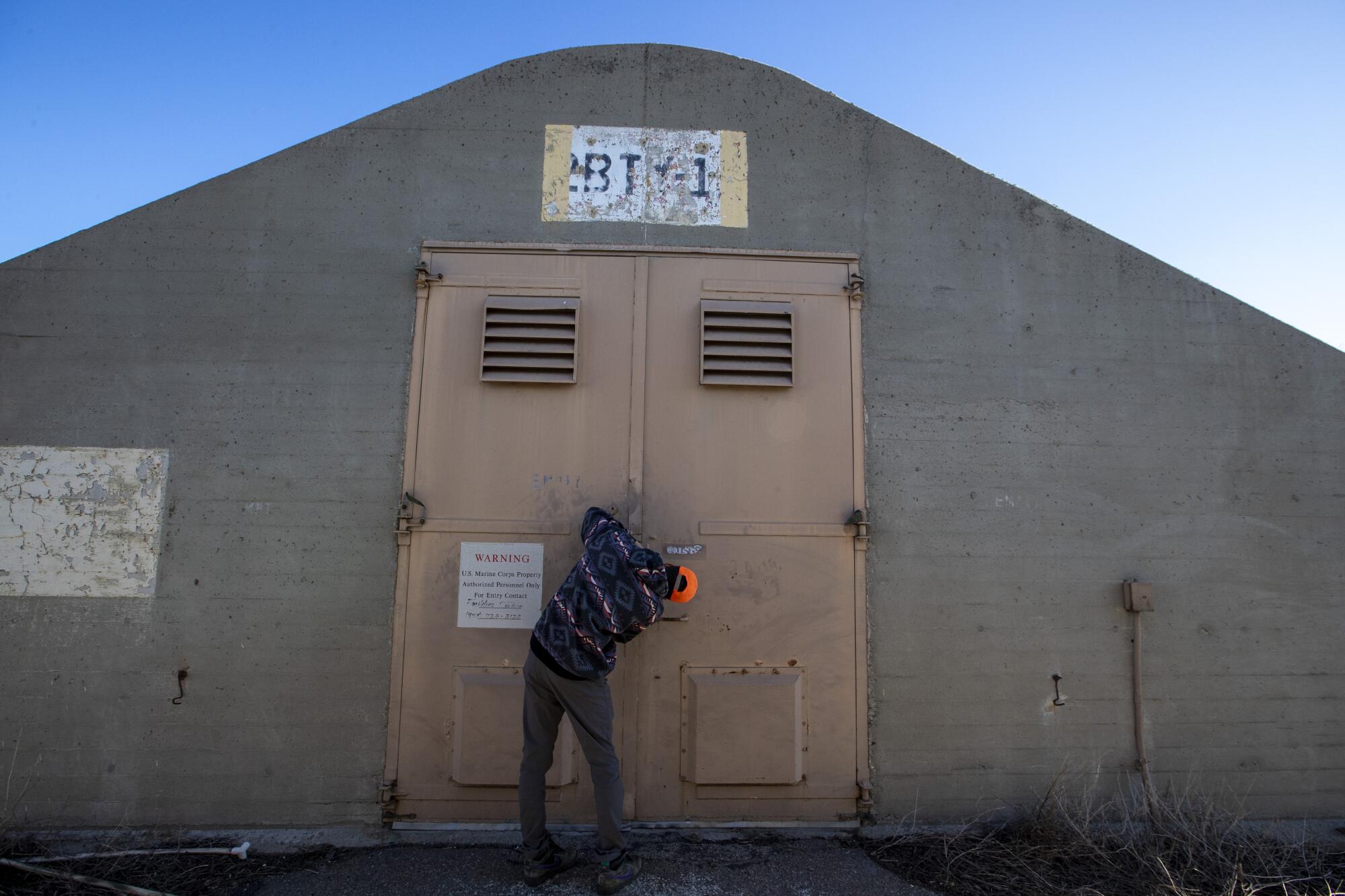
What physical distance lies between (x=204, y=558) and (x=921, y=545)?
3841 millimetres

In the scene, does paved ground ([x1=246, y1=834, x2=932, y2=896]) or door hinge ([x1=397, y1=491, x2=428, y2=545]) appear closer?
paved ground ([x1=246, y1=834, x2=932, y2=896])

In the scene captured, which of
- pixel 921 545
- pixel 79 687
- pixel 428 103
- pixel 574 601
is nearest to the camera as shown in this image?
pixel 574 601

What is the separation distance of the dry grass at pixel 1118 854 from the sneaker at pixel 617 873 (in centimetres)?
121

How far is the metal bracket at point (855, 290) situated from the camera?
4.56 m

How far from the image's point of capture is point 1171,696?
436 centimetres

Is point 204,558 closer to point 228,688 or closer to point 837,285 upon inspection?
point 228,688

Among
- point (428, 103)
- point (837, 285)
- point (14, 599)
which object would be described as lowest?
point (14, 599)

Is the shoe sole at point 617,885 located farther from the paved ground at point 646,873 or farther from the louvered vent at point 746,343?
the louvered vent at point 746,343

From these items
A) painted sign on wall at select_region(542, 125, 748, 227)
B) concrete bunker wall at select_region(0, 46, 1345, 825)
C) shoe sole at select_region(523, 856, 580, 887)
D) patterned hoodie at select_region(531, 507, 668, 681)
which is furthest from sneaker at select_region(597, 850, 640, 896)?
painted sign on wall at select_region(542, 125, 748, 227)

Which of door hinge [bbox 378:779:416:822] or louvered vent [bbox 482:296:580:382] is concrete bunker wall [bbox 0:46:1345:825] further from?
louvered vent [bbox 482:296:580:382]

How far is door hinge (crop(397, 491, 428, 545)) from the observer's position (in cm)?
423

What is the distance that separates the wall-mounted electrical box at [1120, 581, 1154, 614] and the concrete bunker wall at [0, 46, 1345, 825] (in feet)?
0.34

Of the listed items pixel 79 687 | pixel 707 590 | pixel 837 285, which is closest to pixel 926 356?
pixel 837 285

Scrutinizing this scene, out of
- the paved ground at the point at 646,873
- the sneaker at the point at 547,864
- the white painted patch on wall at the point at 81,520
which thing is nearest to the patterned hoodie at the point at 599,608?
the sneaker at the point at 547,864
